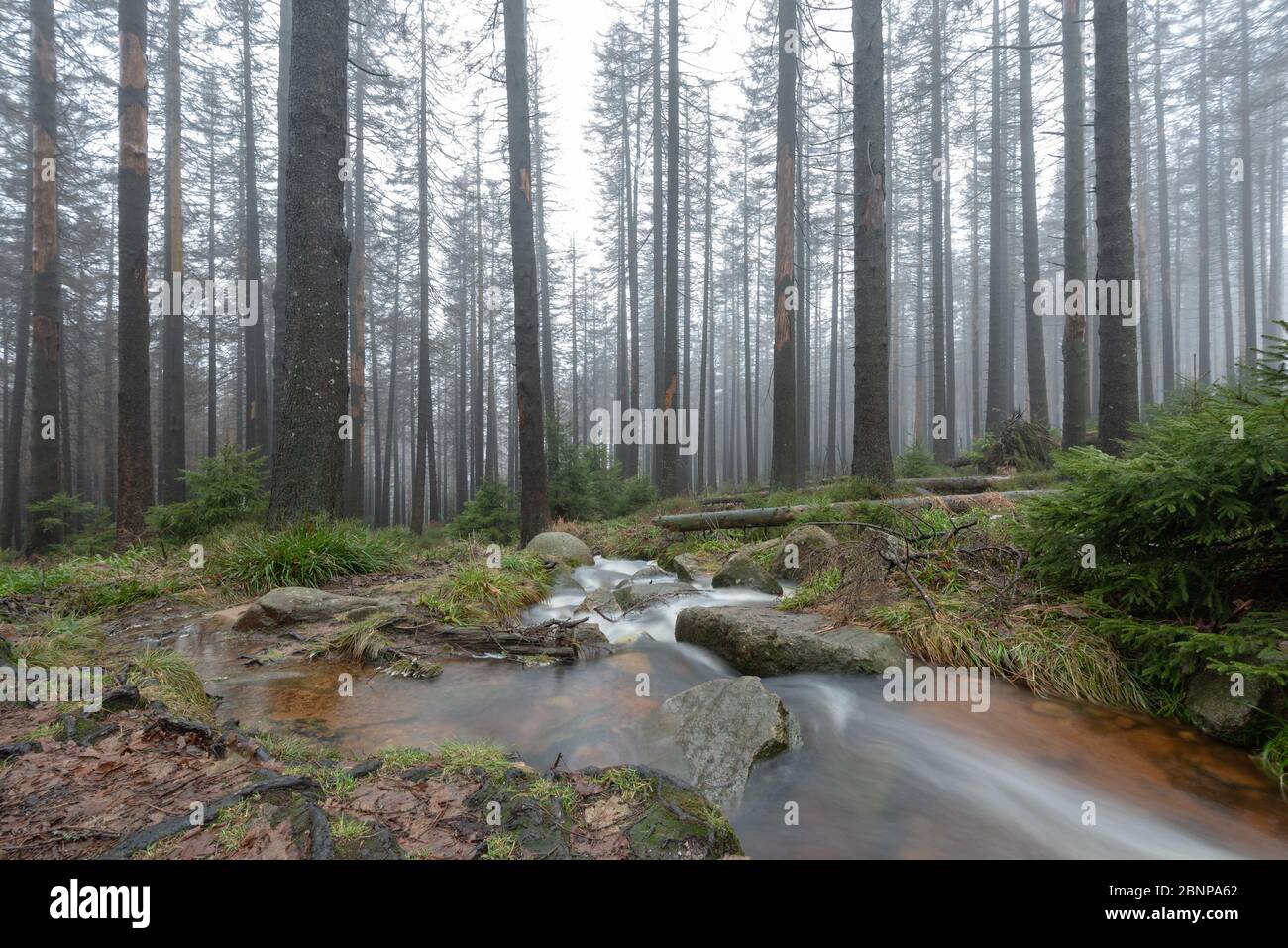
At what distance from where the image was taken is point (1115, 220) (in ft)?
24.2

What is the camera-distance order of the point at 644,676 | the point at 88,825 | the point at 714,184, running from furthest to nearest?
the point at 714,184 < the point at 644,676 < the point at 88,825

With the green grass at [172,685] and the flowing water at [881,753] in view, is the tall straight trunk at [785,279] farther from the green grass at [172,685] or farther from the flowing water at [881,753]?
the green grass at [172,685]

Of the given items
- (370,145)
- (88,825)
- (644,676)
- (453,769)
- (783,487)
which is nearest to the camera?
(88,825)

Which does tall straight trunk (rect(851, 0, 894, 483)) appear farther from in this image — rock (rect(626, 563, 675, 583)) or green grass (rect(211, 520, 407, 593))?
green grass (rect(211, 520, 407, 593))

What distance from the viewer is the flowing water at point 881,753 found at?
2.35m

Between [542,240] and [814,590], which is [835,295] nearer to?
[542,240]

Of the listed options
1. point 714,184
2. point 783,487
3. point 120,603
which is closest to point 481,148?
point 714,184

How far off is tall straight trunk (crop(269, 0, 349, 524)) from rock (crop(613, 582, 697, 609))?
12.2 ft

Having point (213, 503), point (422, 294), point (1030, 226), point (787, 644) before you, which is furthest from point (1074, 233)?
point (422, 294)

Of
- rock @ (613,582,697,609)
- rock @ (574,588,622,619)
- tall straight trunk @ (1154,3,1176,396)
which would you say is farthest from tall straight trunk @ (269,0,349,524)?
tall straight trunk @ (1154,3,1176,396)

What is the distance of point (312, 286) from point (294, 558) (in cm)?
321

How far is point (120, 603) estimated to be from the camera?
510 cm
